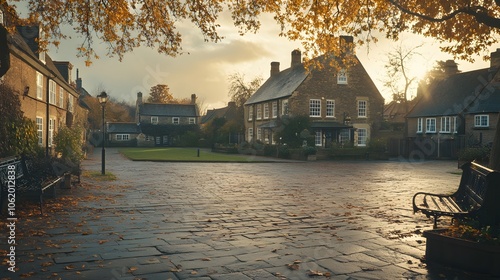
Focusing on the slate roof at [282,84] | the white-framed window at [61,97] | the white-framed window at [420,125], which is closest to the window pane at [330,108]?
the slate roof at [282,84]

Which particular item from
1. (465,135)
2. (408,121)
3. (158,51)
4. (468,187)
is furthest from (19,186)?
(408,121)

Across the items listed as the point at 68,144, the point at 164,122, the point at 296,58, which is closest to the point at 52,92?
the point at 68,144

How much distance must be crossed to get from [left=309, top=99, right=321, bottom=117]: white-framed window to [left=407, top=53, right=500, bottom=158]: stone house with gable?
999 cm

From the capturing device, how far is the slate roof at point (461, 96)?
36.1 m

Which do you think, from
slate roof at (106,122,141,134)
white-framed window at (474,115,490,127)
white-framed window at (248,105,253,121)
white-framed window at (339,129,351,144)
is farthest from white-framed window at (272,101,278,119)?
slate roof at (106,122,141,134)

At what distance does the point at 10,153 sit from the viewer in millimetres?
15883

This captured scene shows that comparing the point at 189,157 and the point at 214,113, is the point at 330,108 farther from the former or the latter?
the point at 214,113

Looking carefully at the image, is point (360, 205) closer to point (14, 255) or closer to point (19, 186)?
point (14, 255)

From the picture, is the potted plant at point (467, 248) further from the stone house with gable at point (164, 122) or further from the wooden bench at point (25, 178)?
the stone house with gable at point (164, 122)

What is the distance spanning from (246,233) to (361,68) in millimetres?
39559

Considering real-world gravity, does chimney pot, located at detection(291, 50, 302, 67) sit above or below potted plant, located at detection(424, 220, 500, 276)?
above

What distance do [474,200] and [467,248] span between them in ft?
6.57

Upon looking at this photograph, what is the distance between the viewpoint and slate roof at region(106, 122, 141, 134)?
74.8m

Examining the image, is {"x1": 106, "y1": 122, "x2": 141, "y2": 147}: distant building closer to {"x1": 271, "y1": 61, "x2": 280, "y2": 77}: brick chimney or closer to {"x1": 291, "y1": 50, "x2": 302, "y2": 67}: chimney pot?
{"x1": 271, "y1": 61, "x2": 280, "y2": 77}: brick chimney
